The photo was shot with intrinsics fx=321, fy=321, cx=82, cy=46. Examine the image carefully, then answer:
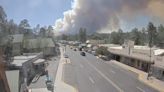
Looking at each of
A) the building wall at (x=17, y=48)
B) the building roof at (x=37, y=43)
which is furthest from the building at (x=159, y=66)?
the building roof at (x=37, y=43)

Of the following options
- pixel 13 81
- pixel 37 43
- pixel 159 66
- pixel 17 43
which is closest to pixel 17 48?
pixel 17 43

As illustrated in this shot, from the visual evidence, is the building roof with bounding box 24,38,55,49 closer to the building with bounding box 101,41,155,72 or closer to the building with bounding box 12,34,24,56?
the building with bounding box 12,34,24,56

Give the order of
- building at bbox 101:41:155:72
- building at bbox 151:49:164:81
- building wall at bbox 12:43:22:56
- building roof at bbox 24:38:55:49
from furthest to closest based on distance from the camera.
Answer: building roof at bbox 24:38:55:49 < building wall at bbox 12:43:22:56 < building at bbox 101:41:155:72 < building at bbox 151:49:164:81

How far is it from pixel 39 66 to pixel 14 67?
2010 centimetres

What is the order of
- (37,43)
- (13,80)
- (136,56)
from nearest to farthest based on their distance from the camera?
(13,80), (136,56), (37,43)

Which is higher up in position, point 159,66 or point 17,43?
point 17,43

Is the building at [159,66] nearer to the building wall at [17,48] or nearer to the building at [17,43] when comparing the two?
the building wall at [17,48]

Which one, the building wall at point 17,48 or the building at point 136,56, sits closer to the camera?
the building at point 136,56

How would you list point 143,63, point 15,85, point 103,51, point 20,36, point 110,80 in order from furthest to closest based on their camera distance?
point 103,51
point 20,36
point 143,63
point 110,80
point 15,85

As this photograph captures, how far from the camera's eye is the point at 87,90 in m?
46.9

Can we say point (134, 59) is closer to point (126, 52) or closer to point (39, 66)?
point (126, 52)

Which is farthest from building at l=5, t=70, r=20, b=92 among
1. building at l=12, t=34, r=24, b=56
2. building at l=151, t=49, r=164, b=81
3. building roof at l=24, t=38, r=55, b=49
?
building roof at l=24, t=38, r=55, b=49

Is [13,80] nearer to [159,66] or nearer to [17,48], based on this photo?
[159,66]

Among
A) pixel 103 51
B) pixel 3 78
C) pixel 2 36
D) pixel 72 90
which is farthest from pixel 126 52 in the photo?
pixel 3 78
